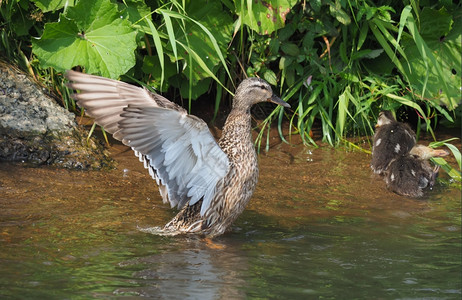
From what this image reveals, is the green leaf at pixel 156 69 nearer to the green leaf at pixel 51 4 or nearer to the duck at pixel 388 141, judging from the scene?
the green leaf at pixel 51 4

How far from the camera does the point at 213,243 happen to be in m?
4.79

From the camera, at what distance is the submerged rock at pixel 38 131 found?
5762 mm

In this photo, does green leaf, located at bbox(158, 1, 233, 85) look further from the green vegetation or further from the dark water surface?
the dark water surface

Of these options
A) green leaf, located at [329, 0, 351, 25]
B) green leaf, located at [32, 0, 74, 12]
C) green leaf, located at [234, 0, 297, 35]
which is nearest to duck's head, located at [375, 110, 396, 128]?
green leaf, located at [329, 0, 351, 25]

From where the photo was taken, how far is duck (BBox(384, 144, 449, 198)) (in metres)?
5.84

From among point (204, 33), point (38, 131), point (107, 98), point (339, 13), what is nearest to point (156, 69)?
point (204, 33)

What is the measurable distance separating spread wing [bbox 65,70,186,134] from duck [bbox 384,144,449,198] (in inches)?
84.7

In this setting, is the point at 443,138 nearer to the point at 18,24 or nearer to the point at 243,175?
the point at 243,175

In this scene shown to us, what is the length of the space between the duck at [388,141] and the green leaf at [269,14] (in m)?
1.29

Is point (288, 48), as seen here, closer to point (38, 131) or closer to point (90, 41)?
point (90, 41)

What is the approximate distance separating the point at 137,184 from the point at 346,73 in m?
2.17

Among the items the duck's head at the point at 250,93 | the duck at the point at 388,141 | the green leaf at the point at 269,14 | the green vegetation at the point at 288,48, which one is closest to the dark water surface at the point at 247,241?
the duck at the point at 388,141

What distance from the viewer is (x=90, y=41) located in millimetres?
5797

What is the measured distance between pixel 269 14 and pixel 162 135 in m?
2.06
